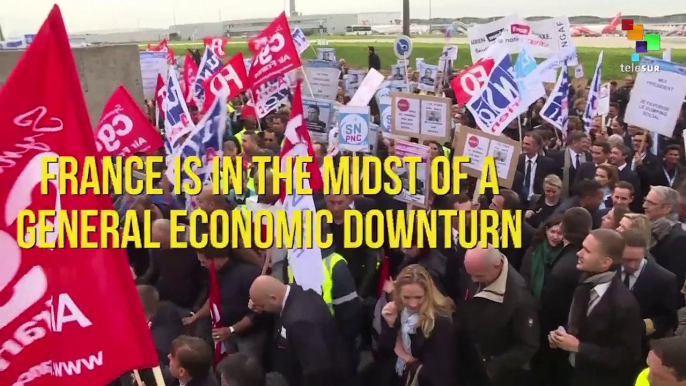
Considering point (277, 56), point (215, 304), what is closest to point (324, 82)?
point (277, 56)

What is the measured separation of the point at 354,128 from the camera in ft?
25.3

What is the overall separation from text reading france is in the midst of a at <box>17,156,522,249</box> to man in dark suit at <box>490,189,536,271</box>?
0.10 feet

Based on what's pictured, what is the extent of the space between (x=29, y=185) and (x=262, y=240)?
2.78 meters

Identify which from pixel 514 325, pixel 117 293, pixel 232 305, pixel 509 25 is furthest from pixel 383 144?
pixel 117 293

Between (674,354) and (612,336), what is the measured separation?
805 mm

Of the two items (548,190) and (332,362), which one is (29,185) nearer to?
(332,362)

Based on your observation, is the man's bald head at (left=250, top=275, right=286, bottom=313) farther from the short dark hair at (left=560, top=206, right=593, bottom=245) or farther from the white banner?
the white banner

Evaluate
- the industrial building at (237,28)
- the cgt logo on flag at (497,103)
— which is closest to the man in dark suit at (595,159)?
the cgt logo on flag at (497,103)

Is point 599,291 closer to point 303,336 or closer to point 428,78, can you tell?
point 303,336

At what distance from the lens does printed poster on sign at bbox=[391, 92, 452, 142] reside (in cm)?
639

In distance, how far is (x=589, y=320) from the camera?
3.49m

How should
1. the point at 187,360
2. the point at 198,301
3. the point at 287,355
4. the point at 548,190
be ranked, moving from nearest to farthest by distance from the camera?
1. the point at 187,360
2. the point at 287,355
3. the point at 198,301
4. the point at 548,190

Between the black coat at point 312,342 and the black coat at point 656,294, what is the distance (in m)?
1.80

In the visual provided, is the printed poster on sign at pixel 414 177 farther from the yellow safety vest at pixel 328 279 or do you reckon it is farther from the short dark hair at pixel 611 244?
the short dark hair at pixel 611 244
